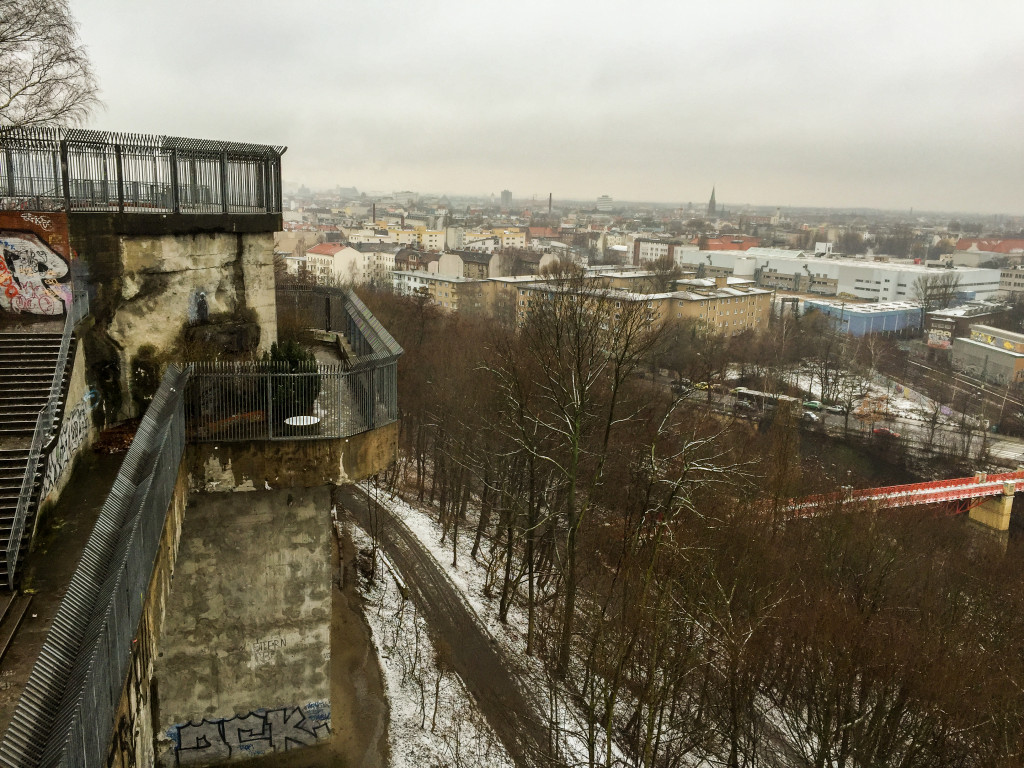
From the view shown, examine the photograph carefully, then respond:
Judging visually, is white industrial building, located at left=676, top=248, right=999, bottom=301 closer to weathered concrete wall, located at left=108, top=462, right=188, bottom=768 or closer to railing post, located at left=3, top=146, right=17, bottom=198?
railing post, located at left=3, top=146, right=17, bottom=198

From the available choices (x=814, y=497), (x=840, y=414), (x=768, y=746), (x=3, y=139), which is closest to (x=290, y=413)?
(x=3, y=139)

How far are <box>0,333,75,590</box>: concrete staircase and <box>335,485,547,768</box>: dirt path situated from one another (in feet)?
40.4

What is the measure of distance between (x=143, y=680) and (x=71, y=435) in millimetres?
4383

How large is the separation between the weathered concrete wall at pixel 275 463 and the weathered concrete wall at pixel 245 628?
1.18 m

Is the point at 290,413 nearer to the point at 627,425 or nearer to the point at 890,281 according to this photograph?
the point at 627,425

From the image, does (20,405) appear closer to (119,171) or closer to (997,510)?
(119,171)

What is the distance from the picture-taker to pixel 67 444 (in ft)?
32.3

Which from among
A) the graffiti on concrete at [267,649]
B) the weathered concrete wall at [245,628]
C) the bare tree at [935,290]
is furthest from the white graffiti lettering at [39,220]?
the bare tree at [935,290]

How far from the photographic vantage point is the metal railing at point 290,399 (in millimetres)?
A: 11336

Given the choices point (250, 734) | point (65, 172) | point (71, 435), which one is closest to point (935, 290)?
point (250, 734)

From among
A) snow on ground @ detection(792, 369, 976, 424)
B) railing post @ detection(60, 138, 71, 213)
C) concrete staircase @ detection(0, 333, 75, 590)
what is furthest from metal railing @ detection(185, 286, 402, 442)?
snow on ground @ detection(792, 369, 976, 424)

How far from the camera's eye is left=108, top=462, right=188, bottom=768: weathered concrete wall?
6.05 m

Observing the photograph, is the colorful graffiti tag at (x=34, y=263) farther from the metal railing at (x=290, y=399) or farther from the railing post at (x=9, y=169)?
the metal railing at (x=290, y=399)

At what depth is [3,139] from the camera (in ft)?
38.0
